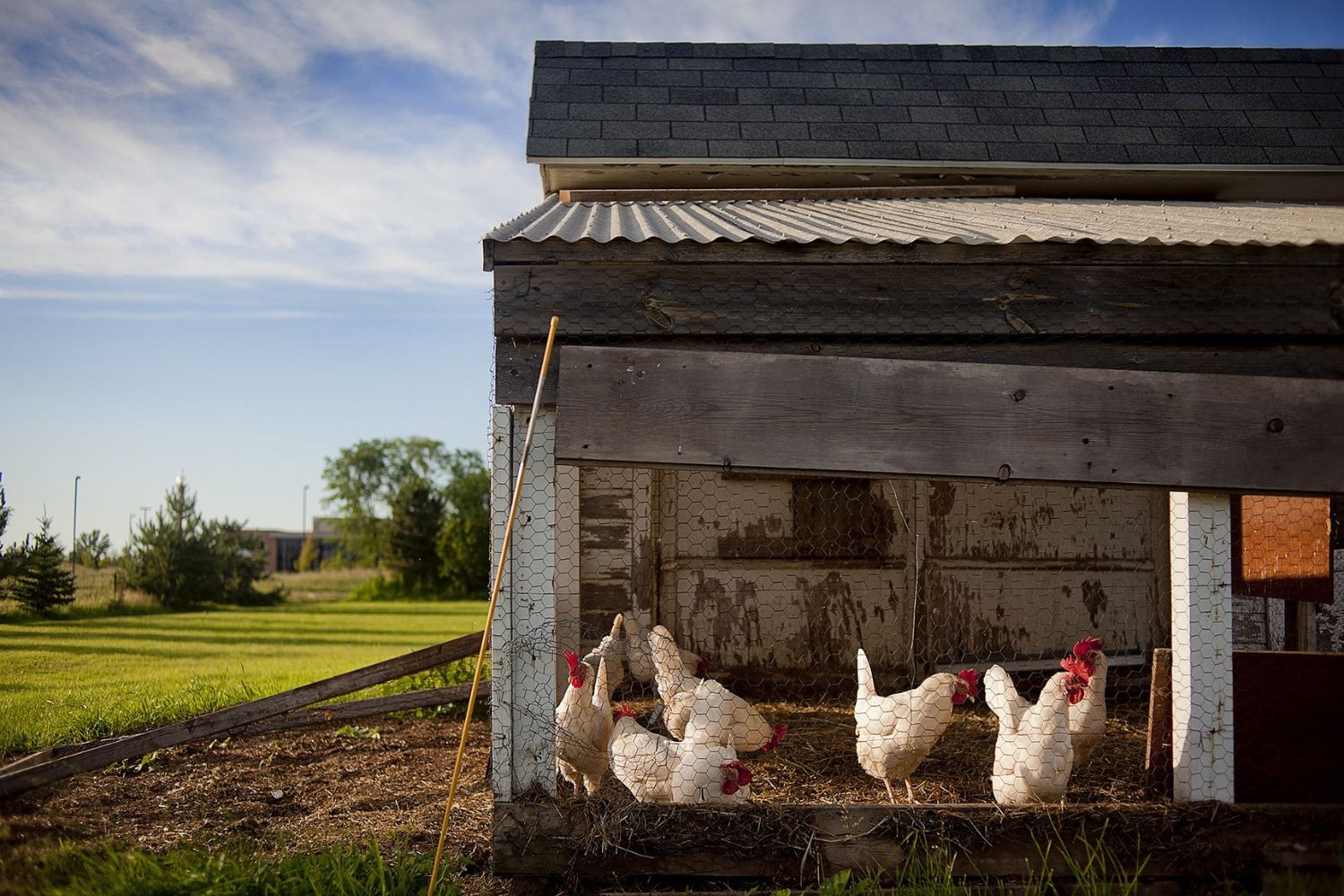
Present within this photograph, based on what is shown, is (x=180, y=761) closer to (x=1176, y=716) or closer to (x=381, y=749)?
(x=381, y=749)

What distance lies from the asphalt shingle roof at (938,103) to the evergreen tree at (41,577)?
4.18 meters

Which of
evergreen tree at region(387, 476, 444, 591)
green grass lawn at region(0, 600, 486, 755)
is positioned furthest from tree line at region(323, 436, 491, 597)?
green grass lawn at region(0, 600, 486, 755)

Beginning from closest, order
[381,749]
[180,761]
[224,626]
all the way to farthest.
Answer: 1. [180,761]
2. [381,749]
3. [224,626]

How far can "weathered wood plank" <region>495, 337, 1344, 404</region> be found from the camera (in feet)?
12.1

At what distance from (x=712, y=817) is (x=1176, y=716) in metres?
1.71

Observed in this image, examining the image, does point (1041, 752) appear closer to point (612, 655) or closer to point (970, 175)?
point (612, 655)

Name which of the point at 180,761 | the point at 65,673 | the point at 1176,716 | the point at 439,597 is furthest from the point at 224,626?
the point at 1176,716

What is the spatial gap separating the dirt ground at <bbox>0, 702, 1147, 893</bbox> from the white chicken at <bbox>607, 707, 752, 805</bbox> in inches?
4.9

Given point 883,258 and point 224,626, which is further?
point 224,626

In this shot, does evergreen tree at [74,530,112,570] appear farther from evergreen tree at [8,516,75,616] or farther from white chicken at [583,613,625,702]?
white chicken at [583,613,625,702]

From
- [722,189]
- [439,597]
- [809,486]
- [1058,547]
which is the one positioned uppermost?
[722,189]

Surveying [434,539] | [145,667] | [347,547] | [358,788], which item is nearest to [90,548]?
[145,667]

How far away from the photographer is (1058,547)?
6621 millimetres

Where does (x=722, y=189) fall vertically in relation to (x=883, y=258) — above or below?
above
